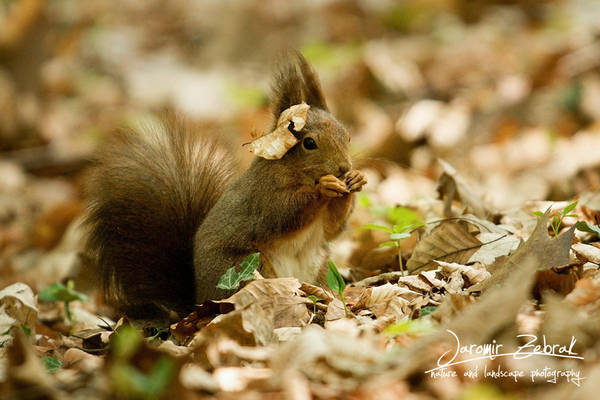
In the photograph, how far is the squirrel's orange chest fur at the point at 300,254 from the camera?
320 cm

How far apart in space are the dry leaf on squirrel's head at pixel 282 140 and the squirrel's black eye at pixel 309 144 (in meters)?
0.05

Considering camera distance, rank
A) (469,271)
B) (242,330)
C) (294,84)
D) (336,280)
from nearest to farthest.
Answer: (242,330) < (336,280) < (469,271) < (294,84)

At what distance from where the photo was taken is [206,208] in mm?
3549

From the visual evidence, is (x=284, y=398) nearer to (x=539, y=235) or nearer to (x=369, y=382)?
(x=369, y=382)

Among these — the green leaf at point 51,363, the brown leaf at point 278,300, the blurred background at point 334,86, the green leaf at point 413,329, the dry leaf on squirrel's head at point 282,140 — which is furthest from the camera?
the blurred background at point 334,86

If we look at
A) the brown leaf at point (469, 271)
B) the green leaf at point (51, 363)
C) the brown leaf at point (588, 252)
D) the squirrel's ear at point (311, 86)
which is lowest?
the brown leaf at point (469, 271)

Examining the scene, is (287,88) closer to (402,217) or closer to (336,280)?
(402,217)

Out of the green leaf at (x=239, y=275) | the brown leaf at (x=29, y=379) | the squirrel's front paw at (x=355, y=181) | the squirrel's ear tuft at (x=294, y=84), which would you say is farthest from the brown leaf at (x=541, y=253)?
the brown leaf at (x=29, y=379)

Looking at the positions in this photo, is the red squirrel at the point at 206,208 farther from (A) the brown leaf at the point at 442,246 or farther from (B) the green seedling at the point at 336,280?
(B) the green seedling at the point at 336,280

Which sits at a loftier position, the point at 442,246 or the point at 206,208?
the point at 206,208

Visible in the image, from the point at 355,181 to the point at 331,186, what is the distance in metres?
0.12

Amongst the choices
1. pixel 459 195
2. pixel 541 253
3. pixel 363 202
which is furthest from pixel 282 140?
pixel 541 253

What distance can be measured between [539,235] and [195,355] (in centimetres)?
130

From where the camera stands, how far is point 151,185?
3.39 meters
